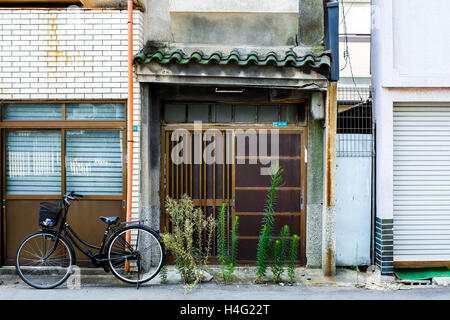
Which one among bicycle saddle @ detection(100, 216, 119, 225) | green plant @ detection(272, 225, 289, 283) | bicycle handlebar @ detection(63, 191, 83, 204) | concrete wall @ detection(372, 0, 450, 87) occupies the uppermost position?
concrete wall @ detection(372, 0, 450, 87)

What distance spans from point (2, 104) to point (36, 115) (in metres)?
0.64

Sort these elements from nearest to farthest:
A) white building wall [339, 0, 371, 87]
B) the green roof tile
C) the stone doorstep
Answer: the green roof tile, the stone doorstep, white building wall [339, 0, 371, 87]

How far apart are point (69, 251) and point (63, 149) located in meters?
1.93

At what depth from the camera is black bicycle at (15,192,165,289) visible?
743 cm

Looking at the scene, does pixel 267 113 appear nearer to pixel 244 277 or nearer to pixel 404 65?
pixel 404 65

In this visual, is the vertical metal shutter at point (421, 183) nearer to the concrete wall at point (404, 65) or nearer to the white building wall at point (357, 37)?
the concrete wall at point (404, 65)

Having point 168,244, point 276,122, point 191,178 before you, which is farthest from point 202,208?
point 276,122

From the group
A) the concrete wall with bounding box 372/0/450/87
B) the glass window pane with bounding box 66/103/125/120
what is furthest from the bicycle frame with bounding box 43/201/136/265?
the concrete wall with bounding box 372/0/450/87

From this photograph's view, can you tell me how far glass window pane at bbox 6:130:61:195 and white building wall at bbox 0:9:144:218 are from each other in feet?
2.91

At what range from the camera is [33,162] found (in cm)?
837

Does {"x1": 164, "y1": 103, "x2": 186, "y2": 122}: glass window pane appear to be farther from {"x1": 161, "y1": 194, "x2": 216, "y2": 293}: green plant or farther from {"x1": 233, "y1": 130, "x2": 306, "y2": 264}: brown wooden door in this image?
{"x1": 161, "y1": 194, "x2": 216, "y2": 293}: green plant

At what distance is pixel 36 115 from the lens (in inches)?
326

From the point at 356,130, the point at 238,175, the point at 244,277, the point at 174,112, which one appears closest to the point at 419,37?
the point at 356,130

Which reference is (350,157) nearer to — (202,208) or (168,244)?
(202,208)
